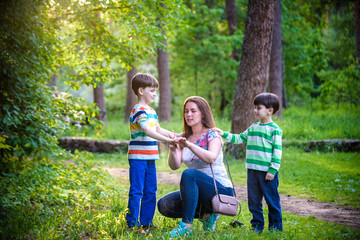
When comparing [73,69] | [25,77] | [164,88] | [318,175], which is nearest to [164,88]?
[164,88]

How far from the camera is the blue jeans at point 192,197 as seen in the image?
3.51m

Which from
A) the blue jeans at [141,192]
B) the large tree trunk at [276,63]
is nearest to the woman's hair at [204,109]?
the blue jeans at [141,192]

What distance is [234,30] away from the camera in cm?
1816

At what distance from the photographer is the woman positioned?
3.52m

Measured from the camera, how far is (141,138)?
12.8ft

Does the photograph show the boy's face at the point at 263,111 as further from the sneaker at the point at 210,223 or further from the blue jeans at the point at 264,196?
the sneaker at the point at 210,223

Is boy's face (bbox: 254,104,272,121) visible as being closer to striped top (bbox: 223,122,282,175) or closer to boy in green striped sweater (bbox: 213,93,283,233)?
boy in green striped sweater (bbox: 213,93,283,233)

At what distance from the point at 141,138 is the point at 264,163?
1.46m

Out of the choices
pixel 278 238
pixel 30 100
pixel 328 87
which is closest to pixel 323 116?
pixel 328 87

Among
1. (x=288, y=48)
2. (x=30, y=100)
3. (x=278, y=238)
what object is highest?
(x=288, y=48)

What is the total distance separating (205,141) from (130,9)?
10.6 feet

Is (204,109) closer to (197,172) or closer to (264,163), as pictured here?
(197,172)

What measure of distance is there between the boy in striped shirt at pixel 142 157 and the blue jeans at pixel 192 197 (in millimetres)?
A: 241

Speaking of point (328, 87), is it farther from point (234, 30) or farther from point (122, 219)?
point (122, 219)
